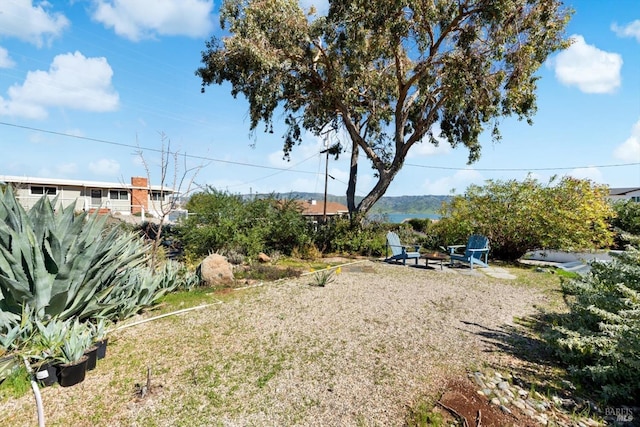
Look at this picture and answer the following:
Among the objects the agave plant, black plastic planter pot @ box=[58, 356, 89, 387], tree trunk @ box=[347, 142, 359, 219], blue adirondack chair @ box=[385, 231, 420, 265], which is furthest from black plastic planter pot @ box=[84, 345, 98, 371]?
tree trunk @ box=[347, 142, 359, 219]

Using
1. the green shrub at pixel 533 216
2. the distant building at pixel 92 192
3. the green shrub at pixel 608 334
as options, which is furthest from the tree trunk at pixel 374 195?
the distant building at pixel 92 192

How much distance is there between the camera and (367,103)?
12258 mm

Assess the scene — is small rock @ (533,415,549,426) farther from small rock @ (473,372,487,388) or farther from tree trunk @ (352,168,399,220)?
tree trunk @ (352,168,399,220)

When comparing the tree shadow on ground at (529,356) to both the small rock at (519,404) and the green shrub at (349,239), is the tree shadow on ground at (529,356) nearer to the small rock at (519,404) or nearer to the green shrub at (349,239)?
the small rock at (519,404)

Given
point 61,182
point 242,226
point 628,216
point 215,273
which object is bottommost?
point 215,273

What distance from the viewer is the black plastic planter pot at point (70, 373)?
294 cm

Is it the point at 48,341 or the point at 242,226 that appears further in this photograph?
the point at 242,226

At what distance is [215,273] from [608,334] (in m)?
6.03

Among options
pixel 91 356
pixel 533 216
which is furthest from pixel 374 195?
pixel 91 356

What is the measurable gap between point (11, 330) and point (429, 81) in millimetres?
10454

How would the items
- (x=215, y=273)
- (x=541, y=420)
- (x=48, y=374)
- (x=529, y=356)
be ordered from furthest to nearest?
1. (x=215, y=273)
2. (x=529, y=356)
3. (x=48, y=374)
4. (x=541, y=420)

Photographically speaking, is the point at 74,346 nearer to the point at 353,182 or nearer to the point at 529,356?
the point at 529,356

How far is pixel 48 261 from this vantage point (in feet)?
11.6

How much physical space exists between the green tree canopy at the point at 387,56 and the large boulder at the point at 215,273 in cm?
589
